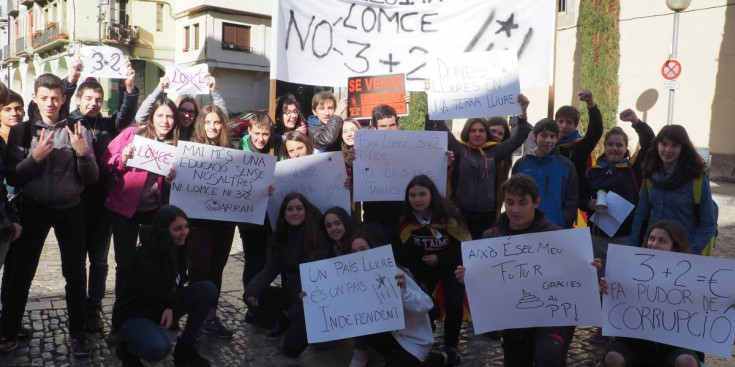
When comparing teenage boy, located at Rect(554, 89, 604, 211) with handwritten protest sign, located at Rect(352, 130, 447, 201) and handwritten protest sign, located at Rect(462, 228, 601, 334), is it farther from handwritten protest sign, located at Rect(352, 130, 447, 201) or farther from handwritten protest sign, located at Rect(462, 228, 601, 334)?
handwritten protest sign, located at Rect(462, 228, 601, 334)

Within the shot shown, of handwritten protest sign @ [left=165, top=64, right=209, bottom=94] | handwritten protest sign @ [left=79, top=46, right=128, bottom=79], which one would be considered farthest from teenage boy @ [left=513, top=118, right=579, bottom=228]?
handwritten protest sign @ [left=79, top=46, right=128, bottom=79]

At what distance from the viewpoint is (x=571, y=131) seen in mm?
5383

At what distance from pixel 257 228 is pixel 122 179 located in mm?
1076

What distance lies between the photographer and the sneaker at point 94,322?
4895 millimetres

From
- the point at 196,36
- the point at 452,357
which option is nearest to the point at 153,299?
the point at 452,357

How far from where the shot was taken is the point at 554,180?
4.93 metres

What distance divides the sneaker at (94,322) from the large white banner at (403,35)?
2488mm

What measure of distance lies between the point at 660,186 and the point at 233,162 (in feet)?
9.93

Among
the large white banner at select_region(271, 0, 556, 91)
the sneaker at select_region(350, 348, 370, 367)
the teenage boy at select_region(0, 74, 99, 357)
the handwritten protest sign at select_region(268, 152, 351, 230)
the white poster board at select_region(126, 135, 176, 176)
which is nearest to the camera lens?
the teenage boy at select_region(0, 74, 99, 357)

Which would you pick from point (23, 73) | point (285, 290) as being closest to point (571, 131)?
point (285, 290)

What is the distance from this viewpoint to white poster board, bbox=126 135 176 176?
468cm

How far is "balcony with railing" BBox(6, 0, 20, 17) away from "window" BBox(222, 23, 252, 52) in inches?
1070

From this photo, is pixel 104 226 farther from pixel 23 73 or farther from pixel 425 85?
pixel 23 73

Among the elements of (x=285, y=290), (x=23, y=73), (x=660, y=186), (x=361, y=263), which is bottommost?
(x=285, y=290)
